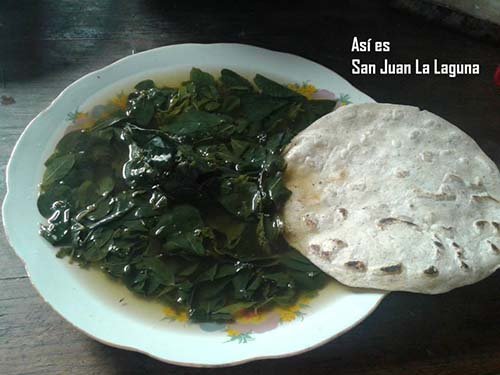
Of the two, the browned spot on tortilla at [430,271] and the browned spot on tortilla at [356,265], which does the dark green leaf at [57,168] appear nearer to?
the browned spot on tortilla at [356,265]

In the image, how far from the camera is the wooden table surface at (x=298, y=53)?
1.64m

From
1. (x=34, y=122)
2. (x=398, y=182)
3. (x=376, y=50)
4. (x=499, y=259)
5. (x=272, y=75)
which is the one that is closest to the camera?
(x=499, y=259)

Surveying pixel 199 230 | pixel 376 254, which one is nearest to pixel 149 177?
pixel 199 230

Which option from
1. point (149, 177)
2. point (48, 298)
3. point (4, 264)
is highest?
point (149, 177)

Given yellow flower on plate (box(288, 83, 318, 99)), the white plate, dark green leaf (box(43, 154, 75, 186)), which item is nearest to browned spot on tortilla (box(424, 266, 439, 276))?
the white plate

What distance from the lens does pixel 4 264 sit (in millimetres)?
1812

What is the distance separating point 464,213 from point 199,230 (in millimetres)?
798

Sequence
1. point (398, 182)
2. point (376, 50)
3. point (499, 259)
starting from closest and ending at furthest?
point (499, 259) → point (398, 182) → point (376, 50)

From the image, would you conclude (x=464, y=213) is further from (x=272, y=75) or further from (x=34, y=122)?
(x=34, y=122)

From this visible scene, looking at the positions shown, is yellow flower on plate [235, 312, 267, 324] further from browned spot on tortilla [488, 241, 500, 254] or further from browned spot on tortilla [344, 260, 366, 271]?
browned spot on tortilla [488, 241, 500, 254]

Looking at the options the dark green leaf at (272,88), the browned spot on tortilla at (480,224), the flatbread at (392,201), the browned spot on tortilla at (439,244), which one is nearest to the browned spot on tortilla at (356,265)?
the flatbread at (392,201)

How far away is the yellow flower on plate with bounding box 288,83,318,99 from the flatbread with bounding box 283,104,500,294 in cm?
23

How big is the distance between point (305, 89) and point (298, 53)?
471mm

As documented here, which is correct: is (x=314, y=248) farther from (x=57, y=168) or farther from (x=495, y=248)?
(x=57, y=168)
